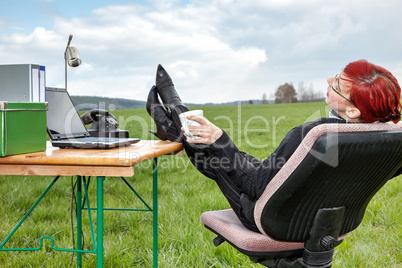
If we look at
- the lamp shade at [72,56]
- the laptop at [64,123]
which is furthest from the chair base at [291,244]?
the lamp shade at [72,56]

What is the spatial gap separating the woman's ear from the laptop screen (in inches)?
59.4

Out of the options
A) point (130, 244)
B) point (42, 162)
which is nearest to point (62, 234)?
point (130, 244)

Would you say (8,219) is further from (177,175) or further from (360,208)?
(360,208)

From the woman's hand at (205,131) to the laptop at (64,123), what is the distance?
514mm

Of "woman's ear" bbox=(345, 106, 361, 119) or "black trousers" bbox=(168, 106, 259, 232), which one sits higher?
"woman's ear" bbox=(345, 106, 361, 119)

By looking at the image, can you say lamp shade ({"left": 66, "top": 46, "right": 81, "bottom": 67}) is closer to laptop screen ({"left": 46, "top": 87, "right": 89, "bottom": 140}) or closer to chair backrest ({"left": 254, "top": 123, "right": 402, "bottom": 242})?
laptop screen ({"left": 46, "top": 87, "right": 89, "bottom": 140})

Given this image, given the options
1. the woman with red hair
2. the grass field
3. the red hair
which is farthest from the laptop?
the red hair

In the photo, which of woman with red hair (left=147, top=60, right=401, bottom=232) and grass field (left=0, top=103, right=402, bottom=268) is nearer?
woman with red hair (left=147, top=60, right=401, bottom=232)

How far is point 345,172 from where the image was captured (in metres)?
1.35

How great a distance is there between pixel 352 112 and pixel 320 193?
35cm

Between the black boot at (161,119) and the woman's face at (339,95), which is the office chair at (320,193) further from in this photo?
the black boot at (161,119)

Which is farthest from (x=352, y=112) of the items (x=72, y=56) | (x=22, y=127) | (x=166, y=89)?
(x=72, y=56)

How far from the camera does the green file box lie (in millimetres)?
1710

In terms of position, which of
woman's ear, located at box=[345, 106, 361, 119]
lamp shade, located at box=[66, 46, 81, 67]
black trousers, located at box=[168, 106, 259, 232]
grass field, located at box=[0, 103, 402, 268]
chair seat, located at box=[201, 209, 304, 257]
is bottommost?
grass field, located at box=[0, 103, 402, 268]
